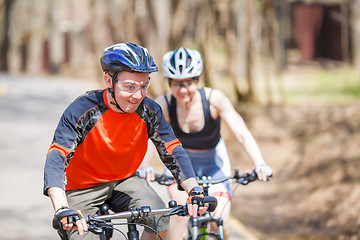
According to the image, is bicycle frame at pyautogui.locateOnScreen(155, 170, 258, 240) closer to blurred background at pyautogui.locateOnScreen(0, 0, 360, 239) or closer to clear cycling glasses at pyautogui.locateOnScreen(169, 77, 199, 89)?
clear cycling glasses at pyautogui.locateOnScreen(169, 77, 199, 89)

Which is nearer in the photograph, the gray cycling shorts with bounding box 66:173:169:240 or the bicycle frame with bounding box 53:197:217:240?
the bicycle frame with bounding box 53:197:217:240

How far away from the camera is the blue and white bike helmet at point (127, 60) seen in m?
3.68

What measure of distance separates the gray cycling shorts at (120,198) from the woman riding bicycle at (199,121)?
92 centimetres

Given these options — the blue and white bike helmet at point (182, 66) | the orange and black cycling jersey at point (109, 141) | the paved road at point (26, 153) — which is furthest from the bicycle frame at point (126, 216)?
the paved road at point (26, 153)

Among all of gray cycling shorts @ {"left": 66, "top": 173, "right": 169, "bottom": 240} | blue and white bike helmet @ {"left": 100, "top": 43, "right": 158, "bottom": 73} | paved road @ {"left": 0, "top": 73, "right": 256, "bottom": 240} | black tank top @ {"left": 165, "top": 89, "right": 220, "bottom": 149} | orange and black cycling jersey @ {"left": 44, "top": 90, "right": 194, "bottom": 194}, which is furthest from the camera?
paved road @ {"left": 0, "top": 73, "right": 256, "bottom": 240}

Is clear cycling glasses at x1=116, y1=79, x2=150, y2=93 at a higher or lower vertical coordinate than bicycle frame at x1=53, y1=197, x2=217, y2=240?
higher

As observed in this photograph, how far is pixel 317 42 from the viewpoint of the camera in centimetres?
3231

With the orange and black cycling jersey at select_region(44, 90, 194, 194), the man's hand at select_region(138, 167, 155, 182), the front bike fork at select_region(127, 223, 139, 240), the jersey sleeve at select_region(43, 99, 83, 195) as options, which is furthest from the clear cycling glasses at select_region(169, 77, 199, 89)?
the front bike fork at select_region(127, 223, 139, 240)

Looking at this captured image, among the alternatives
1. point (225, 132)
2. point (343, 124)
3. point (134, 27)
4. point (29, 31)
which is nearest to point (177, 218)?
point (343, 124)

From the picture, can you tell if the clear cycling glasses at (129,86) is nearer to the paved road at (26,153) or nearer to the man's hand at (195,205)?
the man's hand at (195,205)

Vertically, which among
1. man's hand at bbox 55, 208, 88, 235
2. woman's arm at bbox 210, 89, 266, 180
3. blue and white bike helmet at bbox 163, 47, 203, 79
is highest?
blue and white bike helmet at bbox 163, 47, 203, 79

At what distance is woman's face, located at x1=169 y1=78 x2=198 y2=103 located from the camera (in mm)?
5078

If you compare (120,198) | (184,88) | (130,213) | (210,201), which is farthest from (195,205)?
(184,88)

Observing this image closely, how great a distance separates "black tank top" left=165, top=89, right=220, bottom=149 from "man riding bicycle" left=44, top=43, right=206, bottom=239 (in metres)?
1.27
